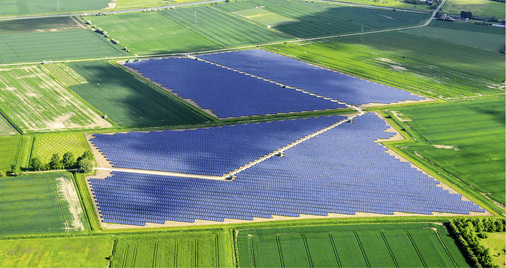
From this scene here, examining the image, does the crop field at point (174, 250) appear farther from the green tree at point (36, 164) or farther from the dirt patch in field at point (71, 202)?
the green tree at point (36, 164)

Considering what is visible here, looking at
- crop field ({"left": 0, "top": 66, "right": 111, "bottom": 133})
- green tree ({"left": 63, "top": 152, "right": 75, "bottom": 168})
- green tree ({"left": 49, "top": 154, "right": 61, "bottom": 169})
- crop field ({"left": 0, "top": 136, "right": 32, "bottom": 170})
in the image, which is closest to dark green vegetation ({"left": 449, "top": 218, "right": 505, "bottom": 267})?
green tree ({"left": 63, "top": 152, "right": 75, "bottom": 168})

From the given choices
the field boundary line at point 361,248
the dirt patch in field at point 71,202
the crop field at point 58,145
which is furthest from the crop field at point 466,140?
the crop field at point 58,145

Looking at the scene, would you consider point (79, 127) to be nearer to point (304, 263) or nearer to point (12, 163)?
point (12, 163)

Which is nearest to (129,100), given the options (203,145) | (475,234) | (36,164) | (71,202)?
(203,145)

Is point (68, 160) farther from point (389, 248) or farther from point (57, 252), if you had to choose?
point (389, 248)

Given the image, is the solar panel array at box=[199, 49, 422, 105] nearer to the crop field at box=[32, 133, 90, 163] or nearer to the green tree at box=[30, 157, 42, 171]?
the crop field at box=[32, 133, 90, 163]

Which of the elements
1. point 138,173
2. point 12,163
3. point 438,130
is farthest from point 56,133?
point 438,130

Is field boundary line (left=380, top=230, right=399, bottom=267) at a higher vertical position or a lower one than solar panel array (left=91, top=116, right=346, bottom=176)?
lower
